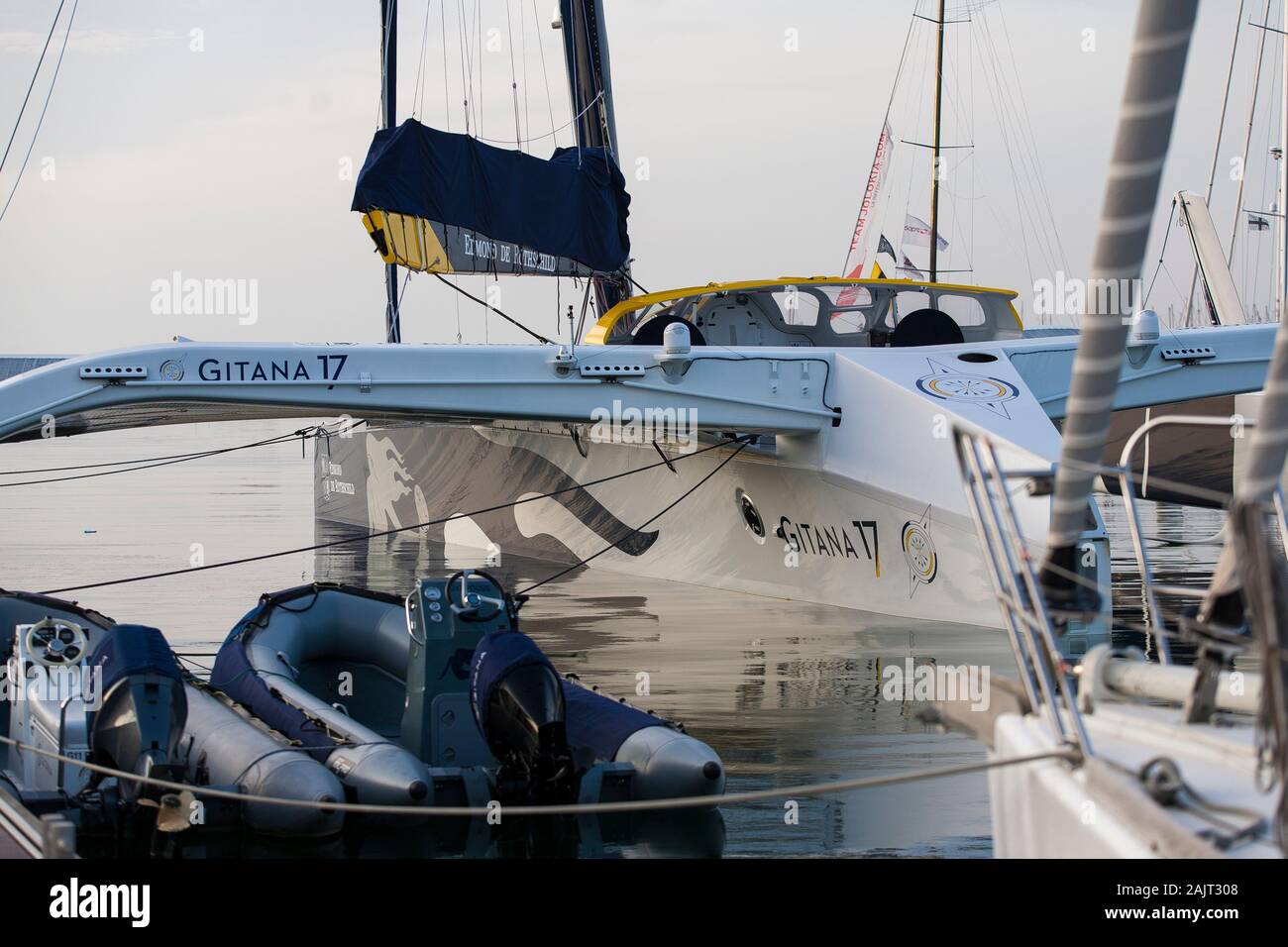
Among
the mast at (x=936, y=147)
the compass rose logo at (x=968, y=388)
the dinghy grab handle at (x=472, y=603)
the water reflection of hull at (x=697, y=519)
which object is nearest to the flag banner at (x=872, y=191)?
the mast at (x=936, y=147)

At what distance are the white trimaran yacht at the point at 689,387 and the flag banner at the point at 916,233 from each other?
8279mm

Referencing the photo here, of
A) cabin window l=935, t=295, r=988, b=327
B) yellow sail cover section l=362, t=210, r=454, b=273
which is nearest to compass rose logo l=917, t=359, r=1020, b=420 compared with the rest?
cabin window l=935, t=295, r=988, b=327

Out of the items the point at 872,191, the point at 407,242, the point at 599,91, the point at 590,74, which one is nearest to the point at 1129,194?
the point at 407,242

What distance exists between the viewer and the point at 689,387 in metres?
9.19

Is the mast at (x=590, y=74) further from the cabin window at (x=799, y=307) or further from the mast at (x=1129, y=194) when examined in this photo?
the mast at (x=1129, y=194)

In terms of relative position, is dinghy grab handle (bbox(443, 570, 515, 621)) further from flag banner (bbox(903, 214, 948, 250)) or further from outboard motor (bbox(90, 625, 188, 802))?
flag banner (bbox(903, 214, 948, 250))

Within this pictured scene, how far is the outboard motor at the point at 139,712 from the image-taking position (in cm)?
546

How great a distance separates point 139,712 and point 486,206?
19.5ft

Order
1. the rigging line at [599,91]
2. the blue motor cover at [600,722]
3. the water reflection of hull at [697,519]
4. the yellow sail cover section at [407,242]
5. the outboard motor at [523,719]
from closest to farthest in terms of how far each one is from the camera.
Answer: the outboard motor at [523,719]
the blue motor cover at [600,722]
the water reflection of hull at [697,519]
the yellow sail cover section at [407,242]
the rigging line at [599,91]

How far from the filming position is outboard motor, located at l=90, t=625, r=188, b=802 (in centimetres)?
546

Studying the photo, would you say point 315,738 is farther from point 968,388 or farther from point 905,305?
point 905,305
